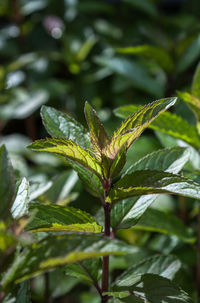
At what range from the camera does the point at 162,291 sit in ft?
1.73

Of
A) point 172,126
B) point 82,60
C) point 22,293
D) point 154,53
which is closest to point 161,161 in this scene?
point 172,126

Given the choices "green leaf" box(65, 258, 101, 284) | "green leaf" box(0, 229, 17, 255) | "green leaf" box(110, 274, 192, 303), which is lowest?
"green leaf" box(110, 274, 192, 303)

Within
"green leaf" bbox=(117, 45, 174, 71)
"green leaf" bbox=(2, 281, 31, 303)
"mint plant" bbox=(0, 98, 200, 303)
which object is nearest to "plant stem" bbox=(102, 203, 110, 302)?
"mint plant" bbox=(0, 98, 200, 303)

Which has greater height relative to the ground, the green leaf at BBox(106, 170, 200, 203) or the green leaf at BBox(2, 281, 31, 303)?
the green leaf at BBox(106, 170, 200, 203)

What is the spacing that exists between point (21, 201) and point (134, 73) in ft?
2.39

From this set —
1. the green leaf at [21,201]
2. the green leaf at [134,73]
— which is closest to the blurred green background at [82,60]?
the green leaf at [134,73]

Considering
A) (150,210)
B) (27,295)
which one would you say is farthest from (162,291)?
(150,210)

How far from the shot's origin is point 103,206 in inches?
22.1

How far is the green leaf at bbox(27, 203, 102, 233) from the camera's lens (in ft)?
1.72

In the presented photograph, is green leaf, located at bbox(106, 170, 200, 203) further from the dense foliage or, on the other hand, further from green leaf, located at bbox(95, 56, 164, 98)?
green leaf, located at bbox(95, 56, 164, 98)

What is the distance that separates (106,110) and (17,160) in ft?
1.11

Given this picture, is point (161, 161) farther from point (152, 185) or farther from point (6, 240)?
point (6, 240)

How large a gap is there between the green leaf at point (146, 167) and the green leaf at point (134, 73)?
57cm

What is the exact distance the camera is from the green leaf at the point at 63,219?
53 cm
